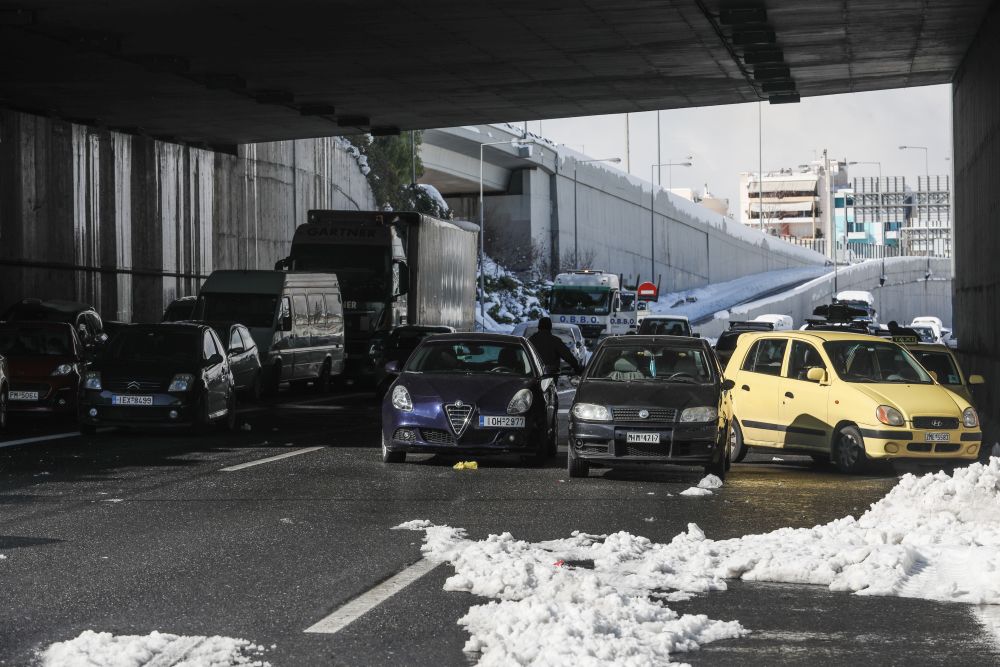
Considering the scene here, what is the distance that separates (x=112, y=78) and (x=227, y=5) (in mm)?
8599

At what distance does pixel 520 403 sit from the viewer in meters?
15.4

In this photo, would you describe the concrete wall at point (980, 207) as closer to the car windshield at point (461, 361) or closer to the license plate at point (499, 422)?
the car windshield at point (461, 361)

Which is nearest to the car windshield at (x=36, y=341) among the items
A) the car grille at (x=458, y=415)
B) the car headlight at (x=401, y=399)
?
the car headlight at (x=401, y=399)

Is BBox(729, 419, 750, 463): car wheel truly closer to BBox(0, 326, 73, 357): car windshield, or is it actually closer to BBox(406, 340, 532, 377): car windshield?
BBox(406, 340, 532, 377): car windshield

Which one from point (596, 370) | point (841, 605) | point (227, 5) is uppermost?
point (227, 5)

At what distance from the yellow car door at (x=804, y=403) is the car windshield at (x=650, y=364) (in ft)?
4.92

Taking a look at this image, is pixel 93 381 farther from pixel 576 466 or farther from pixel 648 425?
pixel 648 425

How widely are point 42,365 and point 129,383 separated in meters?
2.93

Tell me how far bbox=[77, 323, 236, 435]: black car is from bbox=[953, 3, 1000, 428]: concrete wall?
10.4 m

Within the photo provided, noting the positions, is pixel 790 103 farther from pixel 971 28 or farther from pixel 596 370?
pixel 596 370

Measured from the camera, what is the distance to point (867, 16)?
2492 cm

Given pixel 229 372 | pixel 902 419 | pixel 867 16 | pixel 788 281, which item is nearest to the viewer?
pixel 902 419

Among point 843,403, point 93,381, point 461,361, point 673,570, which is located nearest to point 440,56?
point 93,381

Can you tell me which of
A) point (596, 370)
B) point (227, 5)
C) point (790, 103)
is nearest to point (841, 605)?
point (596, 370)
